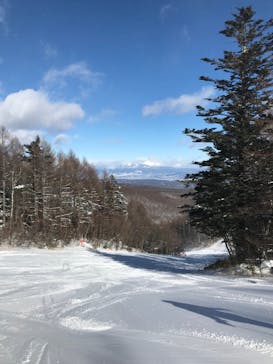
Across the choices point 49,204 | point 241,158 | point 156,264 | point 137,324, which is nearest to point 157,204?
point 49,204

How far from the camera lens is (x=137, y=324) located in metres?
4.74

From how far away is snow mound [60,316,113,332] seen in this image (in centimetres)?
462

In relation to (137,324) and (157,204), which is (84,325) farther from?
(157,204)

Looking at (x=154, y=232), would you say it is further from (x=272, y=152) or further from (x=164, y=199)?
(x=164, y=199)

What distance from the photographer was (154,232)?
57.1 m

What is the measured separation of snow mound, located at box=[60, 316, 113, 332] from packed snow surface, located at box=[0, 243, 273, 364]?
14 millimetres

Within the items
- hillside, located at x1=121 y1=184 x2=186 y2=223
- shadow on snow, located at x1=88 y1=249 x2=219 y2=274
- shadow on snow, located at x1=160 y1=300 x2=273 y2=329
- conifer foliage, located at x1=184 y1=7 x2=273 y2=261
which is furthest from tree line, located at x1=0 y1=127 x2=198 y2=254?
hillside, located at x1=121 y1=184 x2=186 y2=223

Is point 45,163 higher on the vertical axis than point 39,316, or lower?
higher

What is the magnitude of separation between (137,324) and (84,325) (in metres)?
0.76


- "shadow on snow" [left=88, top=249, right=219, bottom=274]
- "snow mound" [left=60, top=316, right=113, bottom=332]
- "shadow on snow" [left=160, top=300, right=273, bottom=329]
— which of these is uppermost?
"shadow on snow" [left=160, top=300, right=273, bottom=329]

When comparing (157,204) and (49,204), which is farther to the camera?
(157,204)

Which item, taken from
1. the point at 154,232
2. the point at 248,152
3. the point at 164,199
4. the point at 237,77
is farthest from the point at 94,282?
the point at 164,199

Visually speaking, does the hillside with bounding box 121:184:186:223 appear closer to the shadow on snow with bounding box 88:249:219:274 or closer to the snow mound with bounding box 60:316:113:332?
the shadow on snow with bounding box 88:249:219:274

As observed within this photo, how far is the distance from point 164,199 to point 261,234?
455ft
